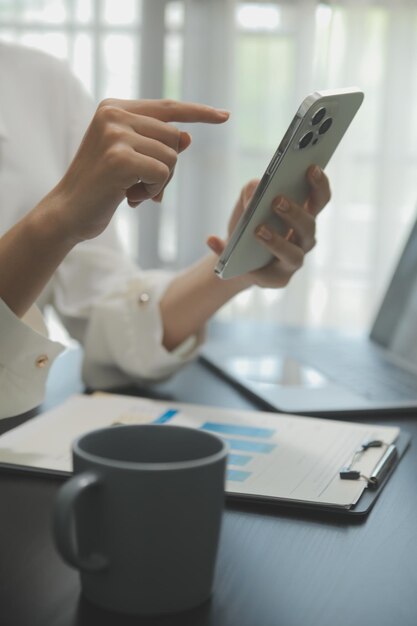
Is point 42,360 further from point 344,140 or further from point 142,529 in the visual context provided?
point 344,140

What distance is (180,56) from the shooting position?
8.26 ft

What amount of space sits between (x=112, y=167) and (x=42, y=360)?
0.68ft

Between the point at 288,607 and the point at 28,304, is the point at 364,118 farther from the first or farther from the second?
the point at 288,607

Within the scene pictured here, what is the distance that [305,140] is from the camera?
0.70 metres

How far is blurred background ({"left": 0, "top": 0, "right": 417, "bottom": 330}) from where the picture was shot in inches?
93.7

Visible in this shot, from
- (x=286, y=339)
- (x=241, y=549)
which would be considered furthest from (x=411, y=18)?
(x=241, y=549)

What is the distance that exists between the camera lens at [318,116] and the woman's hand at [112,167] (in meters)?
0.11

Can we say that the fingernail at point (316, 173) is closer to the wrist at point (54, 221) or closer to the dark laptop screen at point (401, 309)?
the wrist at point (54, 221)

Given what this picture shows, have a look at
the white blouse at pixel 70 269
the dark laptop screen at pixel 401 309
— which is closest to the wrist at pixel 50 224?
the white blouse at pixel 70 269

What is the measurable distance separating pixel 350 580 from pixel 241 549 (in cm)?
7

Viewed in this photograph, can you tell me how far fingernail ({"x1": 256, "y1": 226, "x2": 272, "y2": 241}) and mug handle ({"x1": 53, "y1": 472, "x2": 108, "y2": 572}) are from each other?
0.44 metres

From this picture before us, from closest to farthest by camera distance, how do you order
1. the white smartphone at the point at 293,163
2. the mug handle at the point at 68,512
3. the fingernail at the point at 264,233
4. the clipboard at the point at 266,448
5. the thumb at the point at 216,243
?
the mug handle at the point at 68,512 < the clipboard at the point at 266,448 < the white smartphone at the point at 293,163 < the fingernail at the point at 264,233 < the thumb at the point at 216,243

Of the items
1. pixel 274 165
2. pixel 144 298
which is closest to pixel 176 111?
pixel 274 165

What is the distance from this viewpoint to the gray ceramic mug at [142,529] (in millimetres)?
370
